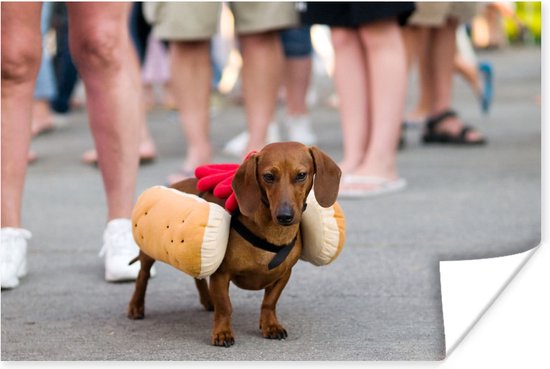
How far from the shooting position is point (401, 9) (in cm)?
552

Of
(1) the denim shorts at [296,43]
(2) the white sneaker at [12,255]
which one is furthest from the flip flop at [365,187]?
(1) the denim shorts at [296,43]

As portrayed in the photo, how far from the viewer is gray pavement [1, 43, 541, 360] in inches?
128

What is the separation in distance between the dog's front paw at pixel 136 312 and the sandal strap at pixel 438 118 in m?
4.19

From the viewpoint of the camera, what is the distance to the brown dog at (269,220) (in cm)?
300

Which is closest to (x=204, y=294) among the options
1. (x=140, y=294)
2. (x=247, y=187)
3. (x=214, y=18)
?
(x=140, y=294)

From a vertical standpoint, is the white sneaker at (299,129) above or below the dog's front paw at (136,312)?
below

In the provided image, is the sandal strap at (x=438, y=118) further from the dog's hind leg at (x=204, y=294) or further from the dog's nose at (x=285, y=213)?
the dog's nose at (x=285, y=213)

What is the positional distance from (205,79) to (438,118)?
1.87 metres

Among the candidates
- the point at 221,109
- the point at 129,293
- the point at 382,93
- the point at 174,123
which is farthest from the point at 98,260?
the point at 221,109

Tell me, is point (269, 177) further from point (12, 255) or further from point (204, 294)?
point (12, 255)

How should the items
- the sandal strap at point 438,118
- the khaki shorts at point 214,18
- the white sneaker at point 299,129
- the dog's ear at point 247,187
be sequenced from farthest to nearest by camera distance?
the white sneaker at point 299,129
the sandal strap at point 438,118
the khaki shorts at point 214,18
the dog's ear at point 247,187

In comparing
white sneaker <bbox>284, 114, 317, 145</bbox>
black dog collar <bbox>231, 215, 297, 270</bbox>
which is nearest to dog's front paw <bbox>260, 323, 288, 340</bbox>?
black dog collar <bbox>231, 215, 297, 270</bbox>

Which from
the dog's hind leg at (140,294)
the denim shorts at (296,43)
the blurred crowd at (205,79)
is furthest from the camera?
the denim shorts at (296,43)

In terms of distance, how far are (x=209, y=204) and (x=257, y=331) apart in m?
0.43
